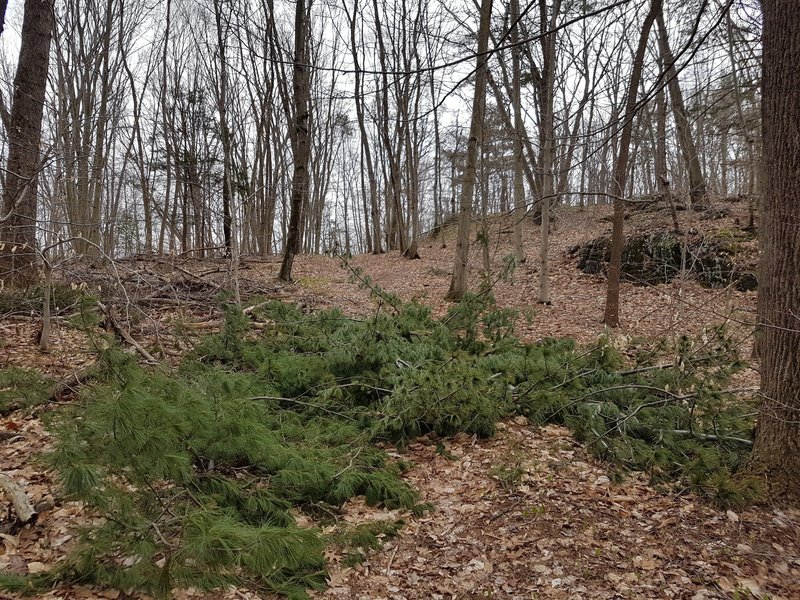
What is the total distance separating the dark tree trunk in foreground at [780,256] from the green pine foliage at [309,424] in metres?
0.39

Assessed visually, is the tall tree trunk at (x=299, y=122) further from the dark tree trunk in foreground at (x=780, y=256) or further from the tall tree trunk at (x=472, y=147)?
the dark tree trunk in foreground at (x=780, y=256)

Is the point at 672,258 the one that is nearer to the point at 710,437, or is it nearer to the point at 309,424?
the point at 710,437

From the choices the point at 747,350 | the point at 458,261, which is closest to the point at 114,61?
the point at 458,261

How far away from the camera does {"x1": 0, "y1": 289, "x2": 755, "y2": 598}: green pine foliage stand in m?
2.17

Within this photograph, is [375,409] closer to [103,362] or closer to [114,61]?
[103,362]

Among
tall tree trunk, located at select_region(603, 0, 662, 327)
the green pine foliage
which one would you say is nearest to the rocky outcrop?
tall tree trunk, located at select_region(603, 0, 662, 327)

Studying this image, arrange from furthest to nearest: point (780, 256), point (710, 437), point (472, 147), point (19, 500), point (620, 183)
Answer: point (472, 147) < point (620, 183) < point (710, 437) < point (780, 256) < point (19, 500)

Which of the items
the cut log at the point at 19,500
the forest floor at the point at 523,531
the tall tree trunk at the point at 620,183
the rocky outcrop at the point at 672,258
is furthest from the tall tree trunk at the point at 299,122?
the cut log at the point at 19,500

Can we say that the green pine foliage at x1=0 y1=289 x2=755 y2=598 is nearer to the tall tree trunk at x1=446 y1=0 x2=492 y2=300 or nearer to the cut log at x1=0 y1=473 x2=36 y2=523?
the cut log at x1=0 y1=473 x2=36 y2=523

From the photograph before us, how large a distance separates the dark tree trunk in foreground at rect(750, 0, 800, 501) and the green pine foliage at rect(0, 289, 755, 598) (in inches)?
15.5

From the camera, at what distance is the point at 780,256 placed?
3.11m

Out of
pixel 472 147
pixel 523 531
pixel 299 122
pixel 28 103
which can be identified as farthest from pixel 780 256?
pixel 299 122

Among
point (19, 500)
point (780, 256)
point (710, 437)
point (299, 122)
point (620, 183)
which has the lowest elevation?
point (710, 437)

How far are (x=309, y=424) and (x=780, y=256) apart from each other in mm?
3865
